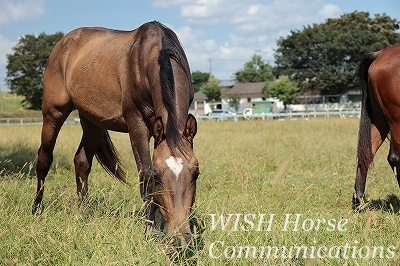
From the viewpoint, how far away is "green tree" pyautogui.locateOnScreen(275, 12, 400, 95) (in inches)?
2283

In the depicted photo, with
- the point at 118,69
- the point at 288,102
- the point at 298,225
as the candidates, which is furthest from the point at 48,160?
the point at 288,102

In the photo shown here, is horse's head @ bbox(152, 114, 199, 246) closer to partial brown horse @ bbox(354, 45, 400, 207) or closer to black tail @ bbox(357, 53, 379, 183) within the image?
partial brown horse @ bbox(354, 45, 400, 207)

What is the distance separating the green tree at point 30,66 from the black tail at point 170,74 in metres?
48.7

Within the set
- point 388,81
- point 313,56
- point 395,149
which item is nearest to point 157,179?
point 395,149

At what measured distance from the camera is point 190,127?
3770 millimetres

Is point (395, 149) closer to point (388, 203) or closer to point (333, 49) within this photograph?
point (388, 203)

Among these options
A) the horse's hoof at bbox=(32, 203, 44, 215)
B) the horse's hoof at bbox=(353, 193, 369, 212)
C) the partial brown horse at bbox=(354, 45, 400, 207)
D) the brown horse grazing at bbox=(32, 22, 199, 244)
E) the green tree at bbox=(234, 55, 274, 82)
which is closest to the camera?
the brown horse grazing at bbox=(32, 22, 199, 244)

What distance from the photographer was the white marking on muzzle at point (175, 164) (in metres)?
3.55

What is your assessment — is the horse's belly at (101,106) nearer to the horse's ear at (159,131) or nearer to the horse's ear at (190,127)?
the horse's ear at (159,131)

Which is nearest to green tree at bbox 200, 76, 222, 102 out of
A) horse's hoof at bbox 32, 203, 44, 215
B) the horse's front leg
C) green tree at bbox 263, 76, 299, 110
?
green tree at bbox 263, 76, 299, 110

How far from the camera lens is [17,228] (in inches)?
154

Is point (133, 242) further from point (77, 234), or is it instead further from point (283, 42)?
point (283, 42)

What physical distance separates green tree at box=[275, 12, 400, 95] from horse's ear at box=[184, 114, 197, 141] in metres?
54.5

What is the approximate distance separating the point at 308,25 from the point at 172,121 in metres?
64.7
